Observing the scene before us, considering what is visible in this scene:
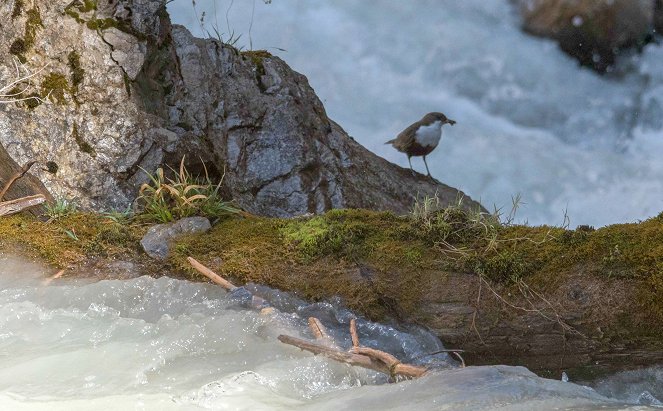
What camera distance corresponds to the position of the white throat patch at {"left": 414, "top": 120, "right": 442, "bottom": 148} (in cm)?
739

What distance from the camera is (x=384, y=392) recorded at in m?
2.19

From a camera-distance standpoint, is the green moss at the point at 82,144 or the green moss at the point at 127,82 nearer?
the green moss at the point at 82,144

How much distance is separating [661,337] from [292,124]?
14.6 ft

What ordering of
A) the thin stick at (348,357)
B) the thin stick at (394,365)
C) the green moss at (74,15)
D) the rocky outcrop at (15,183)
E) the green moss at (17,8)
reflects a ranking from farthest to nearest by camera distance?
the green moss at (74,15) → the green moss at (17,8) → the rocky outcrop at (15,183) → the thin stick at (348,357) → the thin stick at (394,365)

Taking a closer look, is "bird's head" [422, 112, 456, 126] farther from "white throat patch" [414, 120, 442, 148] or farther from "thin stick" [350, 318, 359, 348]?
"thin stick" [350, 318, 359, 348]

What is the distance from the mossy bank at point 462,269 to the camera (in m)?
2.80

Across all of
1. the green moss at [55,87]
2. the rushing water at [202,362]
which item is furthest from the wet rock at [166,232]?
the green moss at [55,87]

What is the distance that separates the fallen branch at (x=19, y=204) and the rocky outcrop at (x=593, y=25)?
7.37m

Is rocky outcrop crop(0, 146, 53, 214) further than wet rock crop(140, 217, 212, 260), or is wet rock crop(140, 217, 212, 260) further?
rocky outcrop crop(0, 146, 53, 214)

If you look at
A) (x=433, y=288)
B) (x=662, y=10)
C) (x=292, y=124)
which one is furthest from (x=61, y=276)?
(x=662, y=10)

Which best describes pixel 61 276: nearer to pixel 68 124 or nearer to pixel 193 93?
pixel 68 124

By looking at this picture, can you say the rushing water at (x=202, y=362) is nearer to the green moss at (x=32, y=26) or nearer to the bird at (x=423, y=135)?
the green moss at (x=32, y=26)

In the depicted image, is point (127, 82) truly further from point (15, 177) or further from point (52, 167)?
point (15, 177)

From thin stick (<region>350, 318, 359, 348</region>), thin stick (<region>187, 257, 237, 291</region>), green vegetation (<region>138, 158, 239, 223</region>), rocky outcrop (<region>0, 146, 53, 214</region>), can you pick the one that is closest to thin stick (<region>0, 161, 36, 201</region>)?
rocky outcrop (<region>0, 146, 53, 214</region>)
